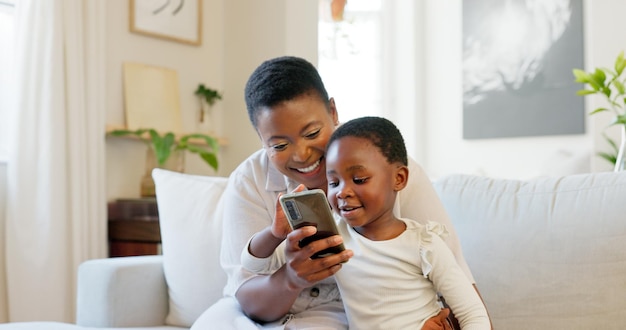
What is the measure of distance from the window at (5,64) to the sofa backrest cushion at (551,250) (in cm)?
231

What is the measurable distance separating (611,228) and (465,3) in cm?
425

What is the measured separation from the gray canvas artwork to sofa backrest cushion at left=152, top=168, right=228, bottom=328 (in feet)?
11.8

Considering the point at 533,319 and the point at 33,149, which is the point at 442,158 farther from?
the point at 533,319

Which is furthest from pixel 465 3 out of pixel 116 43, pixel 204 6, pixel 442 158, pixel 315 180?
pixel 315 180

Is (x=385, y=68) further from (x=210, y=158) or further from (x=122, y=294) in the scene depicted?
(x=122, y=294)

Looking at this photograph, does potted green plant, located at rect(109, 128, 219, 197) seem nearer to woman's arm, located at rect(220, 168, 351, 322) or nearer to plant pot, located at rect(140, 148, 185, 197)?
plant pot, located at rect(140, 148, 185, 197)

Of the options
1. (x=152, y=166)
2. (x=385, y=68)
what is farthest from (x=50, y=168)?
(x=385, y=68)

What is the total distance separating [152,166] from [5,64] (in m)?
0.93

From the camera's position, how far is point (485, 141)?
548 centimetres

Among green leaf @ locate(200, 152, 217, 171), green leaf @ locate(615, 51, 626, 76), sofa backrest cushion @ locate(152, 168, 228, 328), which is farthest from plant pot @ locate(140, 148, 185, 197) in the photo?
green leaf @ locate(615, 51, 626, 76)

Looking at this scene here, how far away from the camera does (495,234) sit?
179 centimetres

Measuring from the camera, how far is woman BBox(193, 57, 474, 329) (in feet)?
4.59

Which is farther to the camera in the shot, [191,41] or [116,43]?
[191,41]

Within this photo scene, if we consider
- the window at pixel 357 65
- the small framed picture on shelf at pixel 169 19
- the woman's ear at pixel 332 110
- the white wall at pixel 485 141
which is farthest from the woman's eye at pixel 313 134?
the window at pixel 357 65
